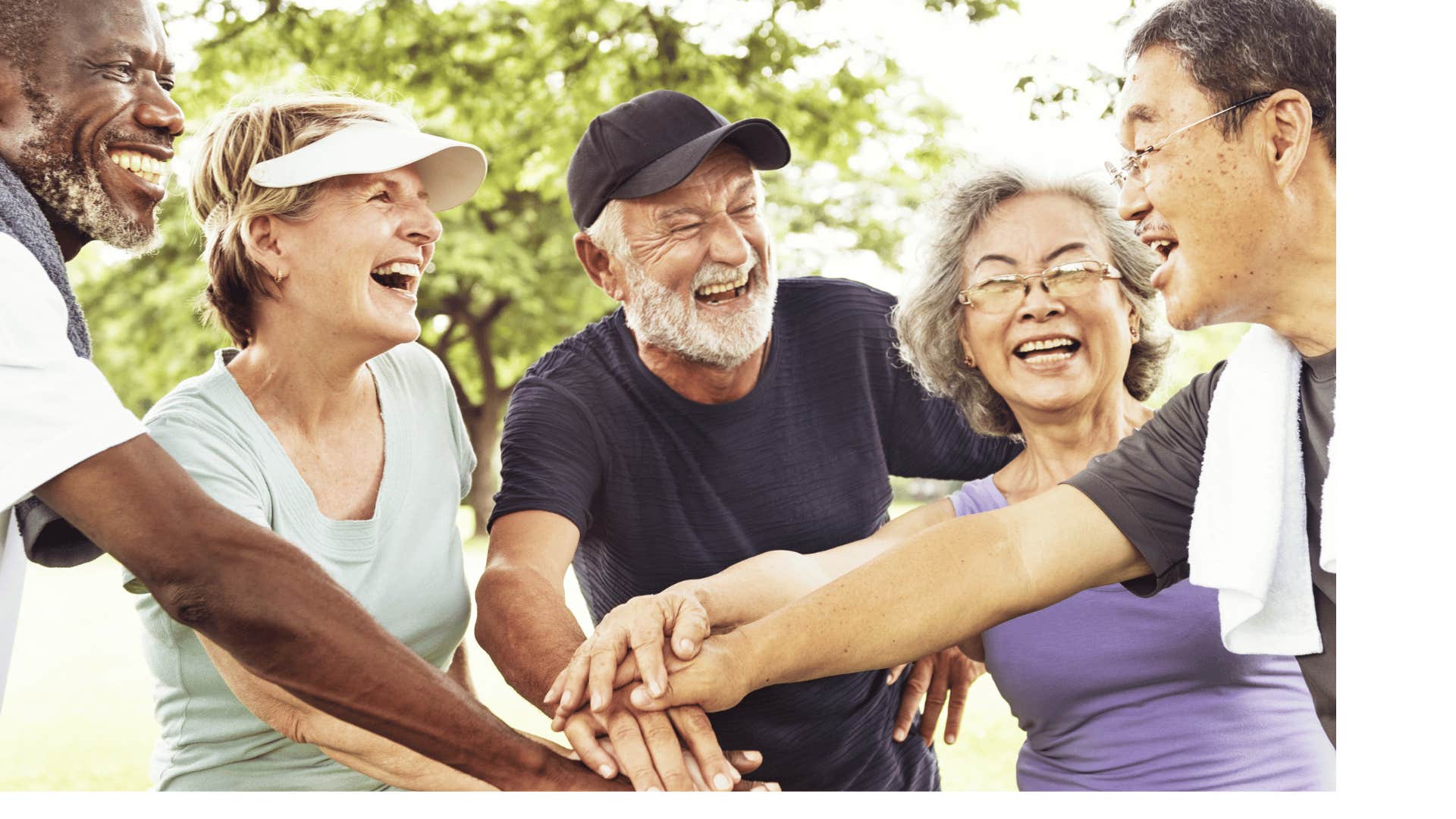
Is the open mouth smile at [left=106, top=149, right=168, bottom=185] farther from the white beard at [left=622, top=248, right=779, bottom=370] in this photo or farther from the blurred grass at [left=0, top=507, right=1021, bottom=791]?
the blurred grass at [left=0, top=507, right=1021, bottom=791]

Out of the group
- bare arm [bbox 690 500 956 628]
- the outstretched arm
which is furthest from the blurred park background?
the outstretched arm

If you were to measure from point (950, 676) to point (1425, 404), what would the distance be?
1.07 m

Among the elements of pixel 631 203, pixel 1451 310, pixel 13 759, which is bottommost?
pixel 13 759

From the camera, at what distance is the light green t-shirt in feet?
6.09

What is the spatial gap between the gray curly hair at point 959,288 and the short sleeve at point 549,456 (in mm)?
663

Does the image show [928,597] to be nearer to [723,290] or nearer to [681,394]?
[681,394]

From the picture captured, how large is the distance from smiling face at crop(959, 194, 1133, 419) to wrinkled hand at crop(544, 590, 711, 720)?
0.75m

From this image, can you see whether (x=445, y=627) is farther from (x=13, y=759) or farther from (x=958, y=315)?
(x=13, y=759)

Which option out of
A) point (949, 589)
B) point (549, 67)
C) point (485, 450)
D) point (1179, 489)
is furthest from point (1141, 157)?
point (485, 450)

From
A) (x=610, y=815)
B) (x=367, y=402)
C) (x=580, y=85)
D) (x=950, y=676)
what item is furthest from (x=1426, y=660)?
(x=580, y=85)

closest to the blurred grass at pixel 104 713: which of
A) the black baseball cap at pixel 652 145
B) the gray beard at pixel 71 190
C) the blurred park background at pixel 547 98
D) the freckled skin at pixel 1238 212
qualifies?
the blurred park background at pixel 547 98

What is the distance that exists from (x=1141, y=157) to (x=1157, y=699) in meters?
0.90

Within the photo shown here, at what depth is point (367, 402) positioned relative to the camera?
7.10 ft

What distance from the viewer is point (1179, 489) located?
1.80 meters
